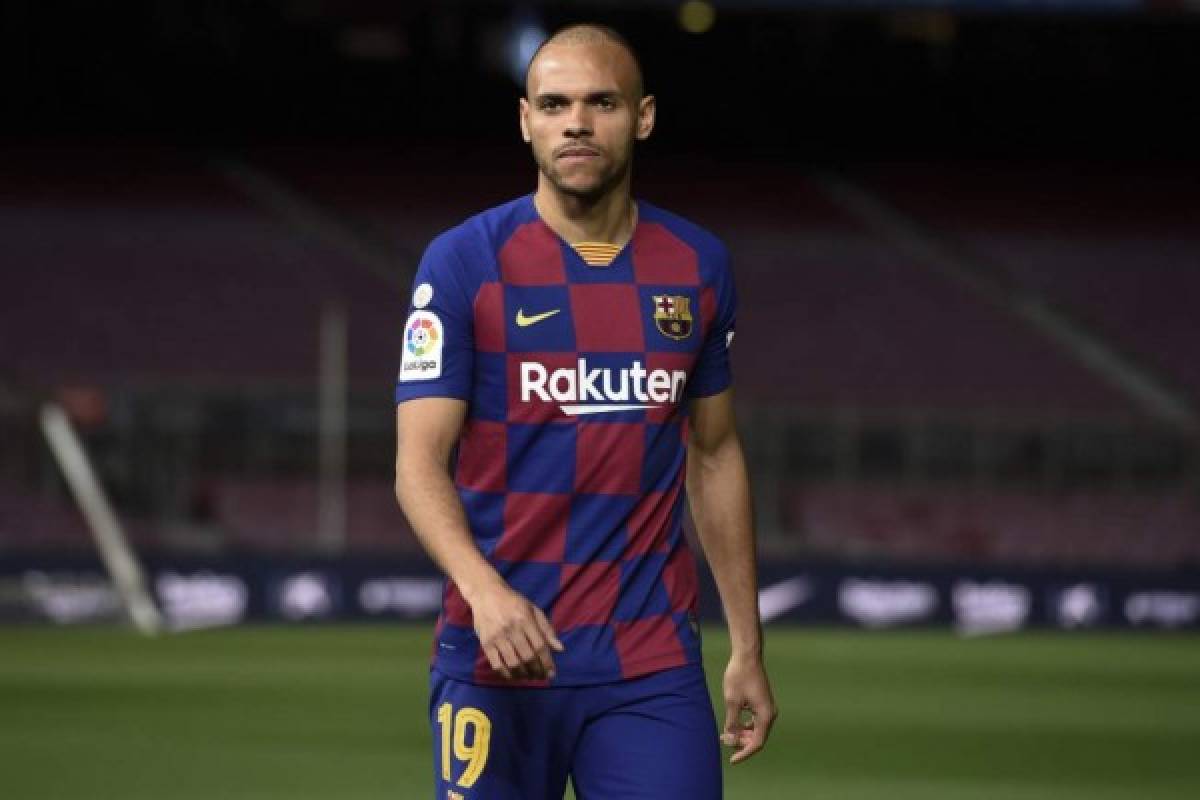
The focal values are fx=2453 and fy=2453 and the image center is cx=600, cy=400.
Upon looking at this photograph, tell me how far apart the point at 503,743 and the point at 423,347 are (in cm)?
77

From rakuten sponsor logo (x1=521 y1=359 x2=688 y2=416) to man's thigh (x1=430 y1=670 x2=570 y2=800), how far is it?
546mm

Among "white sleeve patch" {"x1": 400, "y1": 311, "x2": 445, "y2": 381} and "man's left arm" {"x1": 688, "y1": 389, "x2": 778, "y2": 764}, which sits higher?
"white sleeve patch" {"x1": 400, "y1": 311, "x2": 445, "y2": 381}

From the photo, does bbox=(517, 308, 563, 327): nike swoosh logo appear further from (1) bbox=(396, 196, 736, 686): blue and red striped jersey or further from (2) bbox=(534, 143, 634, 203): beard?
(2) bbox=(534, 143, 634, 203): beard

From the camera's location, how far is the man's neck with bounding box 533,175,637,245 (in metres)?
4.68

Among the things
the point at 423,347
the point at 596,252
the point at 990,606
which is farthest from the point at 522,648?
the point at 990,606

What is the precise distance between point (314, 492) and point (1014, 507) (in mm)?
8492

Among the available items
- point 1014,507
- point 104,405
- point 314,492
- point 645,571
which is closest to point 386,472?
point 314,492

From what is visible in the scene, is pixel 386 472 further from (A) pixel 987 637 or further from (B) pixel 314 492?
(A) pixel 987 637

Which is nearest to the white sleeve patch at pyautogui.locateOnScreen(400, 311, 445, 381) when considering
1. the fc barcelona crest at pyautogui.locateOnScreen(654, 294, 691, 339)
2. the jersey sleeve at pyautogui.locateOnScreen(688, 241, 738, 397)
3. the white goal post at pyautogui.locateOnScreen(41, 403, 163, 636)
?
the fc barcelona crest at pyautogui.locateOnScreen(654, 294, 691, 339)

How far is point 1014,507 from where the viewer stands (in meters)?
29.6

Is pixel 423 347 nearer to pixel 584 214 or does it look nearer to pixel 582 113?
pixel 584 214

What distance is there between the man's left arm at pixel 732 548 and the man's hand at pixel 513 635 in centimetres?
71

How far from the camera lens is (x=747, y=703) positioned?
16.0 feet

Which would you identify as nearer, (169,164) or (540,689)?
(540,689)
